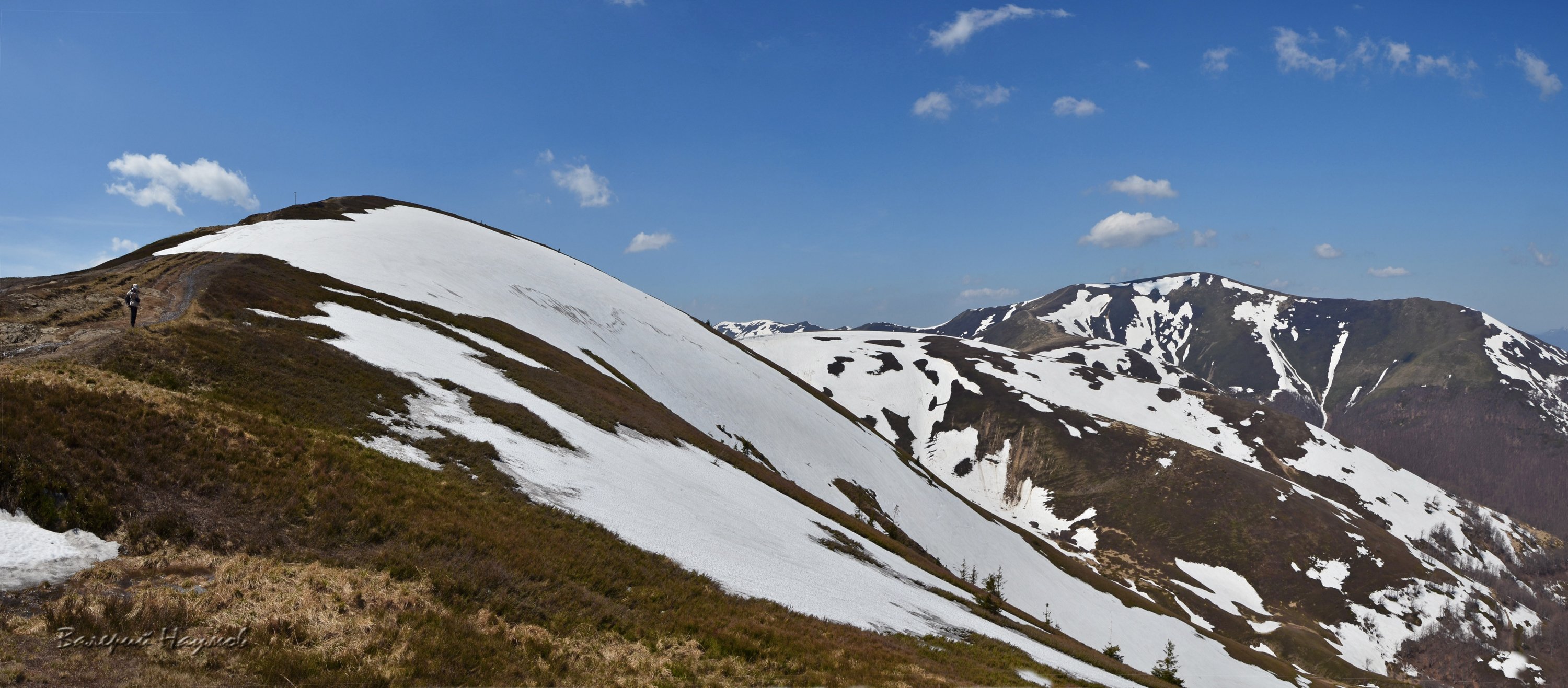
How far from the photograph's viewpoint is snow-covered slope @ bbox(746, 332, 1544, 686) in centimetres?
10056

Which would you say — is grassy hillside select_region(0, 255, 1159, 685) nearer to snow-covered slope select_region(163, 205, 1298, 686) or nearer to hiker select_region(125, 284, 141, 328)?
hiker select_region(125, 284, 141, 328)

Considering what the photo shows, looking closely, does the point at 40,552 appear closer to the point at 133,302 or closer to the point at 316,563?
the point at 316,563

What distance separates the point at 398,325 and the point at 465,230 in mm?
68000

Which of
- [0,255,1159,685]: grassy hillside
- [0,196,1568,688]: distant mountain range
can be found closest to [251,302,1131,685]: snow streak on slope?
[0,196,1568,688]: distant mountain range

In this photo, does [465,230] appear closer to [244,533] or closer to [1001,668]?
[244,533]

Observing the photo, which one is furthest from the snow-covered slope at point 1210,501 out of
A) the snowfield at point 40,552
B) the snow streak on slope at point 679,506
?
the snowfield at point 40,552

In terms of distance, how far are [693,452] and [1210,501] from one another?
403 feet

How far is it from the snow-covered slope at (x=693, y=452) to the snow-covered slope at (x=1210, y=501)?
39177 mm

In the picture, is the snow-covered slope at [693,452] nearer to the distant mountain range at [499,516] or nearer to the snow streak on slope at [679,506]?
the snow streak on slope at [679,506]

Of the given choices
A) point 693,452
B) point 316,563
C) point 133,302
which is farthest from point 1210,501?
point 133,302

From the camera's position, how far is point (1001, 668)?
22375mm

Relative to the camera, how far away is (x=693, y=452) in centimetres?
4550

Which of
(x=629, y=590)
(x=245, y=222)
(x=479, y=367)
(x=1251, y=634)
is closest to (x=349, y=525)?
(x=629, y=590)

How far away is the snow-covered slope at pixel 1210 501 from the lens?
100562 mm
